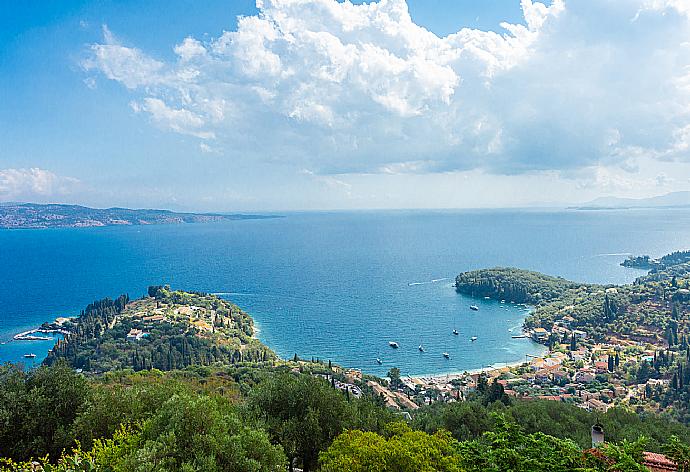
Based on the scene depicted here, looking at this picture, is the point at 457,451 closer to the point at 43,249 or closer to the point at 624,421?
the point at 624,421

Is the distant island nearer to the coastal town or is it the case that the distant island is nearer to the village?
the coastal town

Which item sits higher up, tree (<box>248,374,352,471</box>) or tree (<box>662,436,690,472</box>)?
tree (<box>662,436,690,472</box>)

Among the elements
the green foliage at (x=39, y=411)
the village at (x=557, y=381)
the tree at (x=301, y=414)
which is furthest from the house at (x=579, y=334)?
the green foliage at (x=39, y=411)

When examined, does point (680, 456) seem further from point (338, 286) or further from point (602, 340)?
point (338, 286)

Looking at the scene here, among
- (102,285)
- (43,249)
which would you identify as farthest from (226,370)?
(43,249)

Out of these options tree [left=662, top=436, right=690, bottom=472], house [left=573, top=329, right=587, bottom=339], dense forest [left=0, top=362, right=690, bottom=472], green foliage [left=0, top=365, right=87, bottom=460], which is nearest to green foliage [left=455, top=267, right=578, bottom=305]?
house [left=573, top=329, right=587, bottom=339]

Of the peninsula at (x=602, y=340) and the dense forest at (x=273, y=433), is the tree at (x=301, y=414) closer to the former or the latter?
the dense forest at (x=273, y=433)
